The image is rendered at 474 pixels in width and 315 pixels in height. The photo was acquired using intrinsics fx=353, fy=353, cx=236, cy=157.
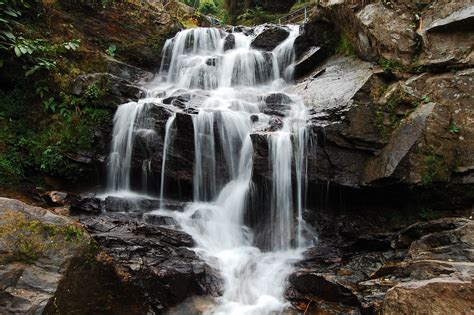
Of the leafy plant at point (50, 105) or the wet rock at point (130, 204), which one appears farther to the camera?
the leafy plant at point (50, 105)

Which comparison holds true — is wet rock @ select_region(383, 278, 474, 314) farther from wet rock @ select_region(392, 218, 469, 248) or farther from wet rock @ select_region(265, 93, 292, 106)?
wet rock @ select_region(265, 93, 292, 106)

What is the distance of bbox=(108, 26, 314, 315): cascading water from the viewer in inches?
224

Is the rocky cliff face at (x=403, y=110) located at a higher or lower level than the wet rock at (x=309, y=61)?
lower

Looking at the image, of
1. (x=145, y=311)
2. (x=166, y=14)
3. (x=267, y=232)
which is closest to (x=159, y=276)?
(x=145, y=311)

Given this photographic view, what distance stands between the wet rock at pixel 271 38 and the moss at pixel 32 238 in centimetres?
1028

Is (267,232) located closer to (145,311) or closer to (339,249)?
(339,249)

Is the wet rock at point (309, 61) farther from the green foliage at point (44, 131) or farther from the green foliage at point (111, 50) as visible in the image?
the green foliage at point (111, 50)

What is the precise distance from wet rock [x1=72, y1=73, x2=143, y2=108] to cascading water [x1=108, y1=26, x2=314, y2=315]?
0.53 m

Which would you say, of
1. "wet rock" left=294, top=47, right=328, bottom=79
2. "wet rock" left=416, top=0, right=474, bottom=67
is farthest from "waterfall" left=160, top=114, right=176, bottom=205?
"wet rock" left=416, top=0, right=474, bottom=67

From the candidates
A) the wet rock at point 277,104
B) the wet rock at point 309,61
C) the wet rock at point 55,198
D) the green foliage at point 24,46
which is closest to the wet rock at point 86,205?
the wet rock at point 55,198

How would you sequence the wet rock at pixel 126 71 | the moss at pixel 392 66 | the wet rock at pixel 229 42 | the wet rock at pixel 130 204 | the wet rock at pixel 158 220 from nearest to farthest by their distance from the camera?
the wet rock at pixel 158 220 < the wet rock at pixel 130 204 < the moss at pixel 392 66 < the wet rock at pixel 126 71 < the wet rock at pixel 229 42

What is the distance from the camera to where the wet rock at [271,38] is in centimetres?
1255

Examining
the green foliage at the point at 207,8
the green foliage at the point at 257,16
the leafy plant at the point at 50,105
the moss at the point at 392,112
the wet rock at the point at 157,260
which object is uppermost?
the green foliage at the point at 207,8

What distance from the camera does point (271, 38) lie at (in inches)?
497
